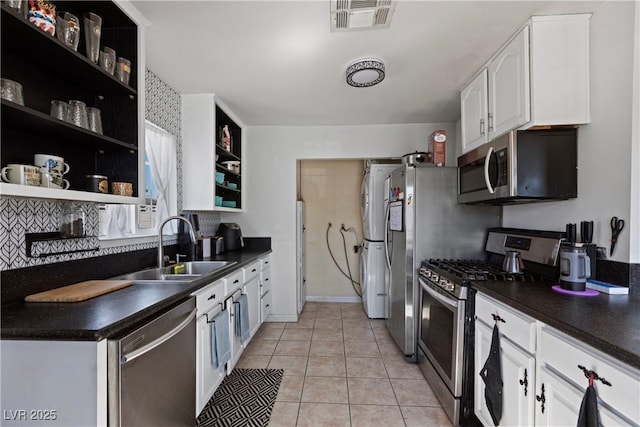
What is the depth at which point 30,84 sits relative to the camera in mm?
1266

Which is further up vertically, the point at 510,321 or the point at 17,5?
the point at 17,5

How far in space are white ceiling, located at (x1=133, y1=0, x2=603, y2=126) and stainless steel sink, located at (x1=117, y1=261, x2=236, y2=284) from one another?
1.46 meters

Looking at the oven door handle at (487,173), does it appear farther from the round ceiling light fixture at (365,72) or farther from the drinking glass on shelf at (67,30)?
the drinking glass on shelf at (67,30)

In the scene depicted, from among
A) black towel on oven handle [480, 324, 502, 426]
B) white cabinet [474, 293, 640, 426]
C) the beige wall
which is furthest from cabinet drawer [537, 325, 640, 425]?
the beige wall

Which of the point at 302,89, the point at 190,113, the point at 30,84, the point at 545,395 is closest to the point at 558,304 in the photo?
the point at 545,395

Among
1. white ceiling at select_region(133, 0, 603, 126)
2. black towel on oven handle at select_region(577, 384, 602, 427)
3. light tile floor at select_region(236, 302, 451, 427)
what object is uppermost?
white ceiling at select_region(133, 0, 603, 126)

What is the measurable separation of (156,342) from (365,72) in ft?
6.55

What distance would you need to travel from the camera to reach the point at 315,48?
73.0 inches

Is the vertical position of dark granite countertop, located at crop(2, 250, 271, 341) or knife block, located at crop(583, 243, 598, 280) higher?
knife block, located at crop(583, 243, 598, 280)

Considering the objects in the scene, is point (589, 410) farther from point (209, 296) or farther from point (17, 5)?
point (17, 5)

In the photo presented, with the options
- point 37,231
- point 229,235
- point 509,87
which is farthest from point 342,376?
point 509,87

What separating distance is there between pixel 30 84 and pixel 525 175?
255 centimetres

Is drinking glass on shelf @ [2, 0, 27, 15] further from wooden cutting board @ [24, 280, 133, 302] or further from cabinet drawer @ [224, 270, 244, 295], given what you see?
cabinet drawer @ [224, 270, 244, 295]

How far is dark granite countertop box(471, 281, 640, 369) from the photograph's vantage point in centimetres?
87
